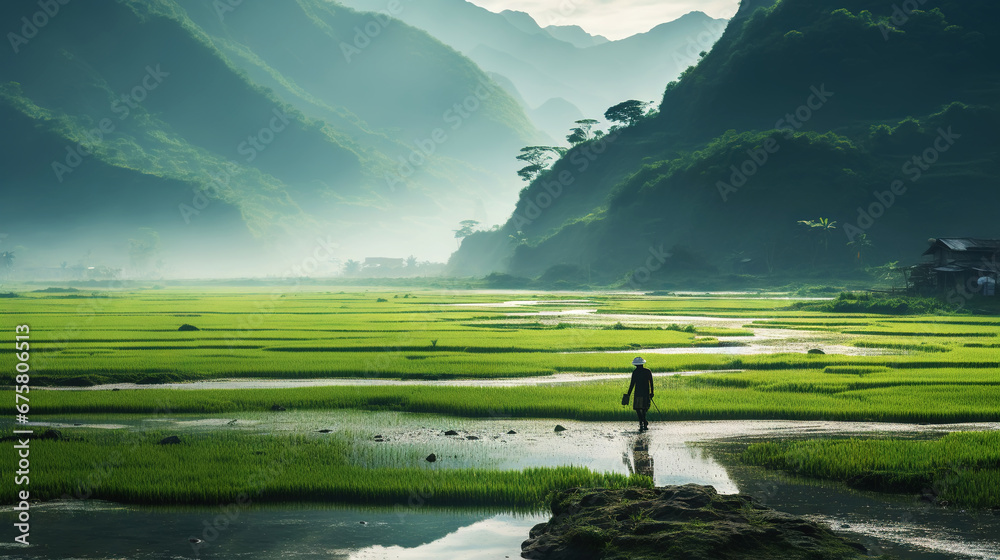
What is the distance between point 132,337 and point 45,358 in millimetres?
10758

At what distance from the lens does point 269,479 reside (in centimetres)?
1340

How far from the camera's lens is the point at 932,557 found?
9555 millimetres

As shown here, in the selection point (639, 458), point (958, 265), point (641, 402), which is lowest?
point (639, 458)

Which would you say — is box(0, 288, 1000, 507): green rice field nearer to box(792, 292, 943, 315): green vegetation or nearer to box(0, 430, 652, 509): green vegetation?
box(0, 430, 652, 509): green vegetation

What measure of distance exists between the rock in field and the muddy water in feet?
2.69

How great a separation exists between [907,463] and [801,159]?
11567 centimetres

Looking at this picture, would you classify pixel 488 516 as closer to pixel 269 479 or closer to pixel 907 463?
pixel 269 479

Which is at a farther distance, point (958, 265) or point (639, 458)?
point (958, 265)

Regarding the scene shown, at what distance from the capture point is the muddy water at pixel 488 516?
10.2 meters

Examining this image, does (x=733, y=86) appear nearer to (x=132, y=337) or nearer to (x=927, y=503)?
(x=132, y=337)

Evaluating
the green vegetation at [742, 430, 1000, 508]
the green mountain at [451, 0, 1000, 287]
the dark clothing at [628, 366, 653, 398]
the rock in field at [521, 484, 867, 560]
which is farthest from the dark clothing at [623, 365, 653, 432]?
the green mountain at [451, 0, 1000, 287]

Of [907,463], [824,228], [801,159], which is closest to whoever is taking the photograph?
[907,463]

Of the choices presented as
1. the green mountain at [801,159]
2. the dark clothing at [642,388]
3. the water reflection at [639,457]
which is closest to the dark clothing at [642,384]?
the dark clothing at [642,388]

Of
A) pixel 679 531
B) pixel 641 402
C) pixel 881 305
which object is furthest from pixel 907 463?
pixel 881 305
